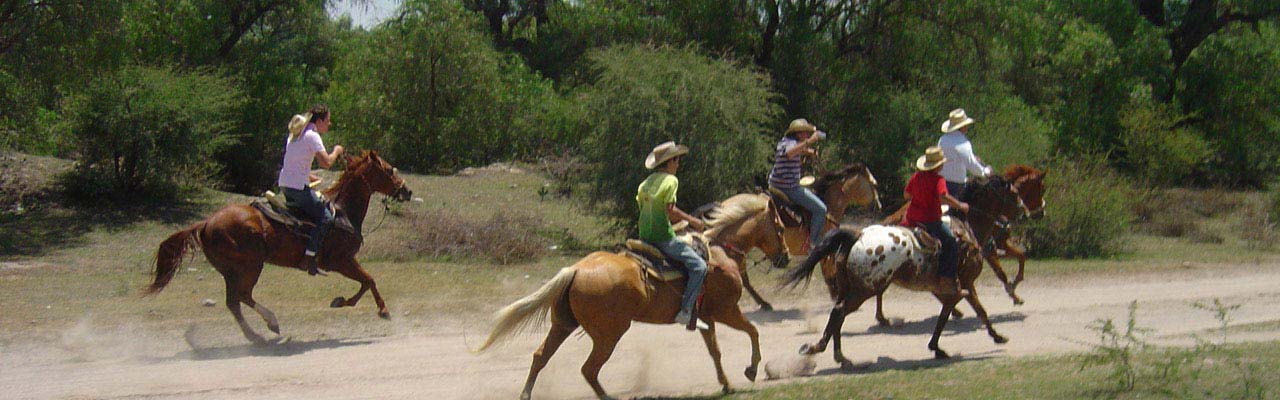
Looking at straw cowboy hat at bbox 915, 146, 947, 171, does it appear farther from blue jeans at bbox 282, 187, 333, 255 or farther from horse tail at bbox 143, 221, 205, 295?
horse tail at bbox 143, 221, 205, 295

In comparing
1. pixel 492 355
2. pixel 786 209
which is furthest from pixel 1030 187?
pixel 492 355

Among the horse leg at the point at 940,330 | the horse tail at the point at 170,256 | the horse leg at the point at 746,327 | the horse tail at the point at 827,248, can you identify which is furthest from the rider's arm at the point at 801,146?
the horse tail at the point at 170,256

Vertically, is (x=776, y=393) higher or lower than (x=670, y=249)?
lower

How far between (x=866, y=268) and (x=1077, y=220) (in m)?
11.1

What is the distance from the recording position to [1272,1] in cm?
3077

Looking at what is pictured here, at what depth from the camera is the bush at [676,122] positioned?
18.8 m

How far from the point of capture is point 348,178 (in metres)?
13.0

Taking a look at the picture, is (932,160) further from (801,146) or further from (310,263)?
(310,263)

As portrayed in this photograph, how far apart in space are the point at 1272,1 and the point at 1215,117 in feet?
11.2

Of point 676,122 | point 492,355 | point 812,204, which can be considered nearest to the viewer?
point 492,355

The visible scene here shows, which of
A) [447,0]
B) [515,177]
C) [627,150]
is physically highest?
[447,0]

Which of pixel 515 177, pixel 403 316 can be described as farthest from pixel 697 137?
pixel 515 177

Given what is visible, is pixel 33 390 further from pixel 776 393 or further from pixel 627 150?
pixel 627 150

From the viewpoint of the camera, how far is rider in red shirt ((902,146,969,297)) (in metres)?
11.1
